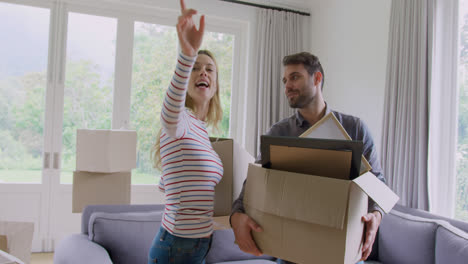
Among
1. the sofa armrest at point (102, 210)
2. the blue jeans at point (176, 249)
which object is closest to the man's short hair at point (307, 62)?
the blue jeans at point (176, 249)

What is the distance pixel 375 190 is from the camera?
0.85m

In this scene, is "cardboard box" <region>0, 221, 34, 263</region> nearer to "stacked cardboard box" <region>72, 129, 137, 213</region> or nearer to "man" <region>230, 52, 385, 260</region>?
Answer: "man" <region>230, 52, 385, 260</region>

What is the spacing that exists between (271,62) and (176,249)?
2972 mm

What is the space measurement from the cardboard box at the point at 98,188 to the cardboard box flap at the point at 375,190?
1.72 meters

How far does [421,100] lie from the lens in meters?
2.35

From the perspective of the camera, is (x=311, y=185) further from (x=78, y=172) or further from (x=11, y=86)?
(x=11, y=86)

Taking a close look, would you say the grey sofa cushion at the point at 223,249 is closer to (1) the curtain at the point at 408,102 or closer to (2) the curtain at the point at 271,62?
(1) the curtain at the point at 408,102

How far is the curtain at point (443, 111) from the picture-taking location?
234 centimetres

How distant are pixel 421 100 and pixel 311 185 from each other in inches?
74.3

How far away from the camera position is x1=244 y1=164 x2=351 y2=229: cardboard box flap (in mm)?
821

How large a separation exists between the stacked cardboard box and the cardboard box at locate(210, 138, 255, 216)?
1093mm

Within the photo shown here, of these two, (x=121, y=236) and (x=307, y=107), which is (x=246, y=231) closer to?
(x=307, y=107)

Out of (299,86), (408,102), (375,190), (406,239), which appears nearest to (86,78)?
(299,86)

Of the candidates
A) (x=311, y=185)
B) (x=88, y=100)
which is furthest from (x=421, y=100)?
(x=88, y=100)
